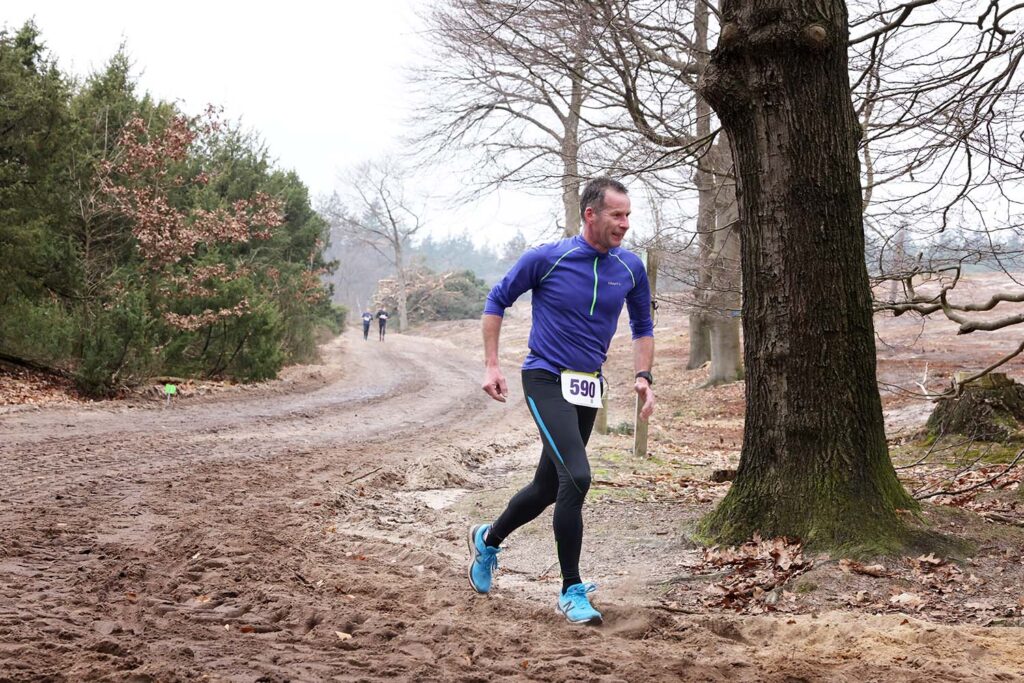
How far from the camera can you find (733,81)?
5168 mm

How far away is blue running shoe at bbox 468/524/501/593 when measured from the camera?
16.1 ft

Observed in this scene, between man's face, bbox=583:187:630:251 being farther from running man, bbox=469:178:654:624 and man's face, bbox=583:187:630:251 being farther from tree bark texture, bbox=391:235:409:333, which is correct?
tree bark texture, bbox=391:235:409:333

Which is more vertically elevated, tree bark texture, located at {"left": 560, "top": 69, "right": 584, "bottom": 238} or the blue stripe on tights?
tree bark texture, located at {"left": 560, "top": 69, "right": 584, "bottom": 238}

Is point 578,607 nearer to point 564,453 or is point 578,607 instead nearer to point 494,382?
point 564,453

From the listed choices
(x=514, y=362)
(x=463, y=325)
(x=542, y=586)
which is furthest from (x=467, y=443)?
(x=463, y=325)

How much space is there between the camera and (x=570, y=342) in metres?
4.50

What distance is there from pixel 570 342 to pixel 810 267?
158 centimetres

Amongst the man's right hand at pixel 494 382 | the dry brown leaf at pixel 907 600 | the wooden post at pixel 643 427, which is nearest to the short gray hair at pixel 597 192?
the man's right hand at pixel 494 382

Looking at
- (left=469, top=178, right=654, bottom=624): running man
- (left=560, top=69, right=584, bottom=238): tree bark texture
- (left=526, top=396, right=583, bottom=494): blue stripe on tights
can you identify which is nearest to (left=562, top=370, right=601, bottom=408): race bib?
(left=469, top=178, right=654, bottom=624): running man

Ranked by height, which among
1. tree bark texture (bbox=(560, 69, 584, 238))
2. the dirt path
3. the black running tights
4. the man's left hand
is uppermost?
tree bark texture (bbox=(560, 69, 584, 238))

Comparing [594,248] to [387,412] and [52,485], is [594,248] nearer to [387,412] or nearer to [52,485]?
[52,485]

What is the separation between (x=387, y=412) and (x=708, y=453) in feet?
20.1

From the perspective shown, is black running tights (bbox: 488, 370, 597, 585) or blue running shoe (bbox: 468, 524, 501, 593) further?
blue running shoe (bbox: 468, 524, 501, 593)

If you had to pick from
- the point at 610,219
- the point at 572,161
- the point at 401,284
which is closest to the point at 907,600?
the point at 610,219
